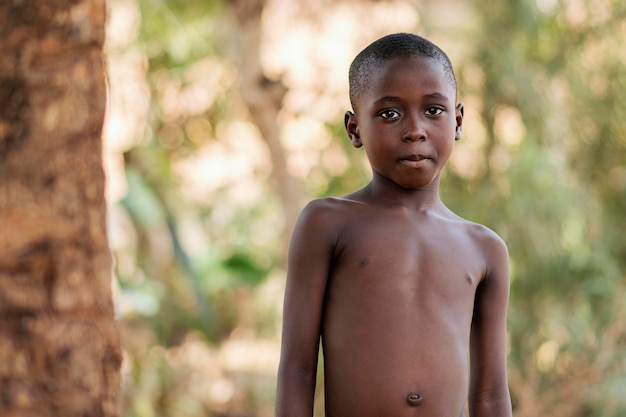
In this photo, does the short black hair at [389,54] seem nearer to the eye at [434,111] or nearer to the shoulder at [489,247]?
the eye at [434,111]

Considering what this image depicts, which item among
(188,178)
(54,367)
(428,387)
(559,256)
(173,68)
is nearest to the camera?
(54,367)

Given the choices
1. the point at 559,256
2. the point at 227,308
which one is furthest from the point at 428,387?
the point at 227,308

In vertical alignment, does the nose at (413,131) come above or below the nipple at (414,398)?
above

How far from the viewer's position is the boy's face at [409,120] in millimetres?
1663

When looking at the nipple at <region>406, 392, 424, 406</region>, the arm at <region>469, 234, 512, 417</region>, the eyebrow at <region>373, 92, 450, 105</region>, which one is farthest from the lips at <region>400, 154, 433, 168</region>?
the nipple at <region>406, 392, 424, 406</region>

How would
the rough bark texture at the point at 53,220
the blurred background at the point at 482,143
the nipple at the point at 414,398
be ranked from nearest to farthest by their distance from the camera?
the rough bark texture at the point at 53,220, the nipple at the point at 414,398, the blurred background at the point at 482,143

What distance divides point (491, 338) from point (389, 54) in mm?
560

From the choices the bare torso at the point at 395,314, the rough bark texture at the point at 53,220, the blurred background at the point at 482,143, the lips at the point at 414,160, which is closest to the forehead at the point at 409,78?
the lips at the point at 414,160

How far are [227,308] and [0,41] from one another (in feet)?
18.5

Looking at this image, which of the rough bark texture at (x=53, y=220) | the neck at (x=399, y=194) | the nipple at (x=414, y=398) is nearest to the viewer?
the rough bark texture at (x=53, y=220)

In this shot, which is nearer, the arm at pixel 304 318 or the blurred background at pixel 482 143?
the arm at pixel 304 318

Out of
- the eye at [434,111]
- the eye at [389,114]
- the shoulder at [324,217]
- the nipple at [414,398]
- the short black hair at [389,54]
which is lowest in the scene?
the nipple at [414,398]

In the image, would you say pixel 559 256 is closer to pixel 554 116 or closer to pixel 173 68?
pixel 554 116

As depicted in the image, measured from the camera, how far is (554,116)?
15.5 feet
